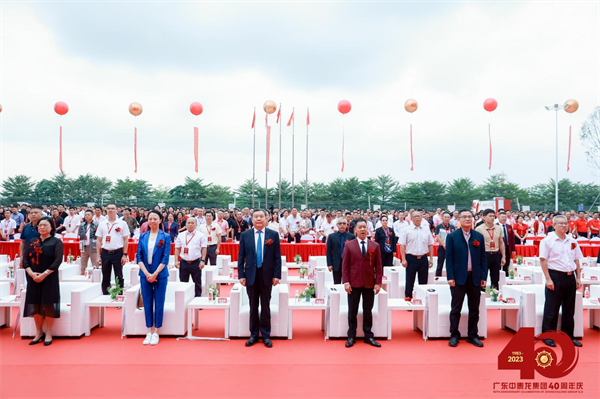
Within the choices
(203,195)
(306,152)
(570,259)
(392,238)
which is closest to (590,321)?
(570,259)

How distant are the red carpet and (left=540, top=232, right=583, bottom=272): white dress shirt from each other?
2.95ft

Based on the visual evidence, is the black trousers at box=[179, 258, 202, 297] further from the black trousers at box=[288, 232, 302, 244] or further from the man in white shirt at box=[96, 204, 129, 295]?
the black trousers at box=[288, 232, 302, 244]

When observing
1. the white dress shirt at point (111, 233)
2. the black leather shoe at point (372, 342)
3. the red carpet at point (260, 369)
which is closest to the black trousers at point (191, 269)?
the white dress shirt at point (111, 233)

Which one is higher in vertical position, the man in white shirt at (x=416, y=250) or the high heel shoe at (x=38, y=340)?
the man in white shirt at (x=416, y=250)

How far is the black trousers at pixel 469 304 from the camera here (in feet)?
14.6

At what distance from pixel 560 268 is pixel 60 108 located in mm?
13296

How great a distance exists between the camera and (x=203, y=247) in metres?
5.77

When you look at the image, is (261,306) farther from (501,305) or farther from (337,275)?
(501,305)

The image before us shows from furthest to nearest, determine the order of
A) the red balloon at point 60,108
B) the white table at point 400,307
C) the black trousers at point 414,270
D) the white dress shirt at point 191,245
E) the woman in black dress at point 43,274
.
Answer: the red balloon at point 60,108 → the black trousers at point 414,270 → the white dress shirt at point 191,245 → the white table at point 400,307 → the woman in black dress at point 43,274

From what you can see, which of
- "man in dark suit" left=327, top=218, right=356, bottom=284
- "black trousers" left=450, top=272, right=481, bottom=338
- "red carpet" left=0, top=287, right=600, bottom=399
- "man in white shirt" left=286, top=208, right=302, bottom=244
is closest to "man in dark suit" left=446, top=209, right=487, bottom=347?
"black trousers" left=450, top=272, right=481, bottom=338

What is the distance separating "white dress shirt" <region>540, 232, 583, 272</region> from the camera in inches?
169

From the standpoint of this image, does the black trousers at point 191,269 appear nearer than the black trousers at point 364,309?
No

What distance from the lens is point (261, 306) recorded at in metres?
4.54

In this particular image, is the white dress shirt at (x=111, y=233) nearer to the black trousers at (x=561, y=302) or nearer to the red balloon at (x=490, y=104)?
the black trousers at (x=561, y=302)
